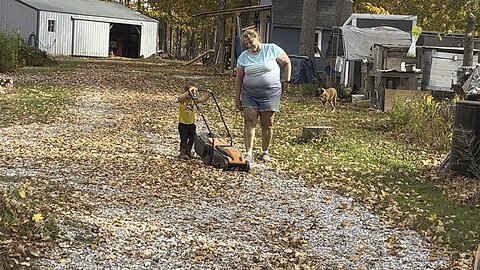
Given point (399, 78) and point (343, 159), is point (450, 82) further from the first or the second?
point (343, 159)

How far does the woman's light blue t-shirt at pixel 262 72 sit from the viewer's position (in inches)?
366

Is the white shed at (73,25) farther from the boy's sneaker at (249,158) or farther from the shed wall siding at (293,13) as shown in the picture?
the boy's sneaker at (249,158)

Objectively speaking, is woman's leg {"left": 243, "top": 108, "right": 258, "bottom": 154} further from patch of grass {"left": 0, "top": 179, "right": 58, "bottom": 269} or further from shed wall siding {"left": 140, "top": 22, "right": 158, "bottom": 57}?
shed wall siding {"left": 140, "top": 22, "right": 158, "bottom": 57}

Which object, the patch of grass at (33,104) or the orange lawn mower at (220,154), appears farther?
the patch of grass at (33,104)

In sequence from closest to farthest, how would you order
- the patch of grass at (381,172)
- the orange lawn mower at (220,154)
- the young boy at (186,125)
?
1. the patch of grass at (381,172)
2. the orange lawn mower at (220,154)
3. the young boy at (186,125)

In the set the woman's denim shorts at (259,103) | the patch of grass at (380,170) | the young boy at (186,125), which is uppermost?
the woman's denim shorts at (259,103)

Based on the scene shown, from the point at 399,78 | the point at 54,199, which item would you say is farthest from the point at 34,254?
the point at 399,78

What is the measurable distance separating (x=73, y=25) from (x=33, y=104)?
31566 mm

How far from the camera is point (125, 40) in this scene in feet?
179

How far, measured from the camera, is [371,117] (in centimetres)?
1588

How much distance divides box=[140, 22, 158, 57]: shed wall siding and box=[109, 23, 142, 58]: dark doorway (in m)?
0.53

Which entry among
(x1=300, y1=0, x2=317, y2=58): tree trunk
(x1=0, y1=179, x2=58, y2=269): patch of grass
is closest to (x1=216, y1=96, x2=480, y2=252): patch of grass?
(x1=0, y1=179, x2=58, y2=269): patch of grass

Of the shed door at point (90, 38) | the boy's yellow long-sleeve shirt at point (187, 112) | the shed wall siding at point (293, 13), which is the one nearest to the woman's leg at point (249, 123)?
the boy's yellow long-sleeve shirt at point (187, 112)

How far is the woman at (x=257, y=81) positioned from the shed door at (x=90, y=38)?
126 feet
